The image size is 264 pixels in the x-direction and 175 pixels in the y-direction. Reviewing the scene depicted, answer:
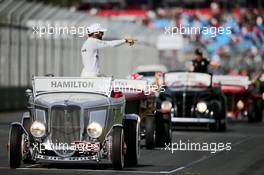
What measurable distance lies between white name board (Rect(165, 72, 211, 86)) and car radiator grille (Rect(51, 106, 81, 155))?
14.2 m

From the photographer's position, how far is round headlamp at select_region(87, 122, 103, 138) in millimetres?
17484

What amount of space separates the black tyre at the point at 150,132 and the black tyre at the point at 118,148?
535cm

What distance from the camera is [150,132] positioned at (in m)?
23.0

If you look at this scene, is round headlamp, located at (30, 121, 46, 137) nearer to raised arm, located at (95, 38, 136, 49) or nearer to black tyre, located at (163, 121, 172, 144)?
raised arm, located at (95, 38, 136, 49)

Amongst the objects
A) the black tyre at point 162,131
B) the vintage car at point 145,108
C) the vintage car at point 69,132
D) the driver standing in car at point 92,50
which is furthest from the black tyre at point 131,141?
the black tyre at point 162,131

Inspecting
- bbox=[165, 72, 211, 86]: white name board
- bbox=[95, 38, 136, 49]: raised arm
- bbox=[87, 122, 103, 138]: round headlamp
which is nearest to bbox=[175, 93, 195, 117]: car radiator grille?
bbox=[165, 72, 211, 86]: white name board

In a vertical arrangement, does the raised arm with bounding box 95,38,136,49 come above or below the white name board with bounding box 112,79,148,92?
above

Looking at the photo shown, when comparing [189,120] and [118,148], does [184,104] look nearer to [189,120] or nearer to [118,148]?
[189,120]

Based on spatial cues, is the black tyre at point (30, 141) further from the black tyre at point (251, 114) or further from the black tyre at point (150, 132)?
the black tyre at point (251, 114)

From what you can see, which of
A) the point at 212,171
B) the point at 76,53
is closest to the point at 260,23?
the point at 76,53

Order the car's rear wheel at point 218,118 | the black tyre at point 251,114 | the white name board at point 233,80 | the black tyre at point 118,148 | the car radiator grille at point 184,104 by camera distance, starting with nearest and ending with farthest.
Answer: the black tyre at point 118,148, the car radiator grille at point 184,104, the car's rear wheel at point 218,118, the white name board at point 233,80, the black tyre at point 251,114

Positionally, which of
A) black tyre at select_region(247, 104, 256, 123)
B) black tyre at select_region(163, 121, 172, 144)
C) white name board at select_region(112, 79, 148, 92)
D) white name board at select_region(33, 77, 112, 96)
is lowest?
black tyre at select_region(247, 104, 256, 123)

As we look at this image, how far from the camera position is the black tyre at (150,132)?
2297 cm

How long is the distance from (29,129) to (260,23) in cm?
6152
